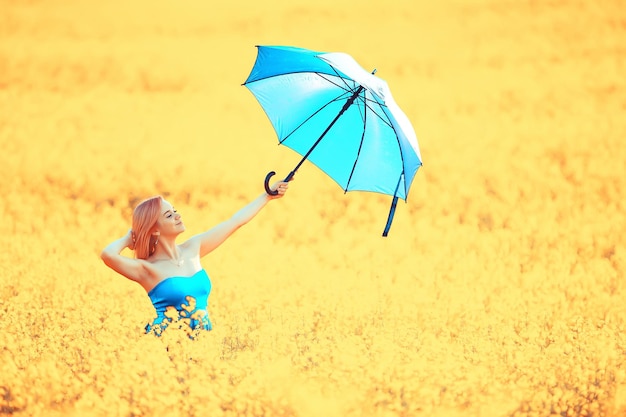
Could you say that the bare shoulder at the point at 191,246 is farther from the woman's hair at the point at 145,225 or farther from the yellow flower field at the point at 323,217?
the yellow flower field at the point at 323,217

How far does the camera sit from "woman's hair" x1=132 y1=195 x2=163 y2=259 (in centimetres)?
478

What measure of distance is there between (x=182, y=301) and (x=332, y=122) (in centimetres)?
137

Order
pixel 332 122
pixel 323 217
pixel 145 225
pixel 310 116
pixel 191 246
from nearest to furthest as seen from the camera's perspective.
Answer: pixel 145 225 → pixel 191 246 → pixel 332 122 → pixel 310 116 → pixel 323 217

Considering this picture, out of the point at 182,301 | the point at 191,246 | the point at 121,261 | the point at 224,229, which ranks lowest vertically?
the point at 182,301

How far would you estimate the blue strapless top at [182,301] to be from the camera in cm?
480

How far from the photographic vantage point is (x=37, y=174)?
9016 mm

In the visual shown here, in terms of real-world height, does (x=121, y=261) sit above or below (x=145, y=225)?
below

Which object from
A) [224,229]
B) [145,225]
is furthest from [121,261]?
[224,229]

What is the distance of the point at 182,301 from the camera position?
4.85 m

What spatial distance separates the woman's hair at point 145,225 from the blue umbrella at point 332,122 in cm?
96

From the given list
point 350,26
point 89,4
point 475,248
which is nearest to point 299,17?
point 350,26

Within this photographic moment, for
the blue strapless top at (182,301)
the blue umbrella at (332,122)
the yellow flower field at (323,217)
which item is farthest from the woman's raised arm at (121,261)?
the blue umbrella at (332,122)

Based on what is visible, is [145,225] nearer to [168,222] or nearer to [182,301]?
[168,222]

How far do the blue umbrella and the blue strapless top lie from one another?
0.98m
